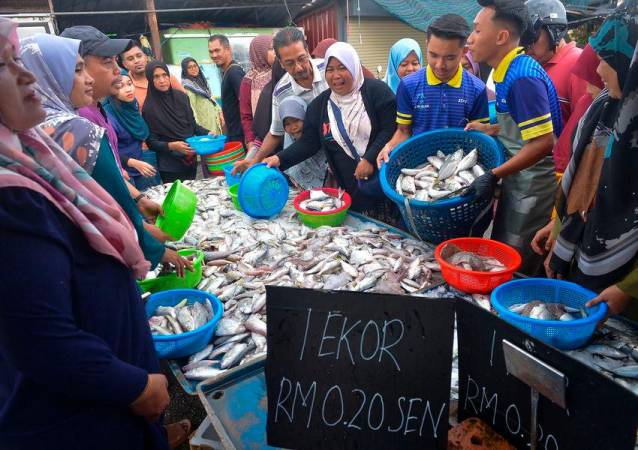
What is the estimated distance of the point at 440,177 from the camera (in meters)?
2.91

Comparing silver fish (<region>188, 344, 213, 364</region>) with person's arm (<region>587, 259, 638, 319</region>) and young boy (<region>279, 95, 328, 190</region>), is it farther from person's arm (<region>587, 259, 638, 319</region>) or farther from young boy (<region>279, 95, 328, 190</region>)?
young boy (<region>279, 95, 328, 190</region>)

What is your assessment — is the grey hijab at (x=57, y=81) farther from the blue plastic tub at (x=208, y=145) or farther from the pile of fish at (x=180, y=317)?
the blue plastic tub at (x=208, y=145)

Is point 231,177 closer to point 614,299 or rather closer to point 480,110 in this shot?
point 480,110

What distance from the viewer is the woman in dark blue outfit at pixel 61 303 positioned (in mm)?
1036

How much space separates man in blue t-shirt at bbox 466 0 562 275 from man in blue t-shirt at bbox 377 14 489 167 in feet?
0.87

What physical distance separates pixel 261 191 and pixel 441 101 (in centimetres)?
174

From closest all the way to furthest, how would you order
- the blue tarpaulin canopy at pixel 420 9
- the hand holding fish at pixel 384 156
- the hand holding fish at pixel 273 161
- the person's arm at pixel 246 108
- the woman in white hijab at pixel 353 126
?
the hand holding fish at pixel 384 156 < the woman in white hijab at pixel 353 126 < the hand holding fish at pixel 273 161 < the person's arm at pixel 246 108 < the blue tarpaulin canopy at pixel 420 9

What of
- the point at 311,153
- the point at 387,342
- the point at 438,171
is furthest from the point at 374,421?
the point at 311,153

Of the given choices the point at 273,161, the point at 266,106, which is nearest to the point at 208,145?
the point at 266,106

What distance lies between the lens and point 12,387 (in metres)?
1.25

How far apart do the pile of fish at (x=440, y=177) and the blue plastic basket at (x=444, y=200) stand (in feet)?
0.27

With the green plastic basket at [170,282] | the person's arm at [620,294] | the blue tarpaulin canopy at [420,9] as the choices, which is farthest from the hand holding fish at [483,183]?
the blue tarpaulin canopy at [420,9]

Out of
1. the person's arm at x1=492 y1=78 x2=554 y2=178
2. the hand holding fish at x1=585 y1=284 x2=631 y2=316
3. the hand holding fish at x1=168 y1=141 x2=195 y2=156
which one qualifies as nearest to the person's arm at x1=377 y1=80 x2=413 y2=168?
the person's arm at x1=492 y1=78 x2=554 y2=178

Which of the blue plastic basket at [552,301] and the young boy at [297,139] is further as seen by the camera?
the young boy at [297,139]
